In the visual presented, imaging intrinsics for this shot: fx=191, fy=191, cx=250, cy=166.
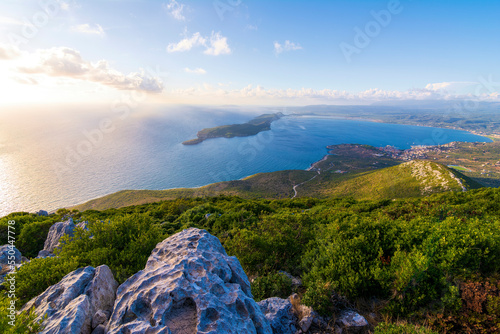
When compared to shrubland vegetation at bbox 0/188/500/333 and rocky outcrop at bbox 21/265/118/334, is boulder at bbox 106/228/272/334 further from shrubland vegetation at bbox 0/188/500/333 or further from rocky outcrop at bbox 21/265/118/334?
shrubland vegetation at bbox 0/188/500/333

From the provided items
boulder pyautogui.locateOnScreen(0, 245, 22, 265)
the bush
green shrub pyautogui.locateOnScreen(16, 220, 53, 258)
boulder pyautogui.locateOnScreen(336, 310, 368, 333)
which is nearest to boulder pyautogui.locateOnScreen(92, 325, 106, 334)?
the bush

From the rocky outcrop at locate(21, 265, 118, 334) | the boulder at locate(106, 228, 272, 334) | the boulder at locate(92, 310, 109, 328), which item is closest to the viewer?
the boulder at locate(106, 228, 272, 334)

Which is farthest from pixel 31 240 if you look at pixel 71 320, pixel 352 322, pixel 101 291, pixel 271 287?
pixel 352 322

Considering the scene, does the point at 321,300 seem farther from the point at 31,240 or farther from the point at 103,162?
the point at 103,162

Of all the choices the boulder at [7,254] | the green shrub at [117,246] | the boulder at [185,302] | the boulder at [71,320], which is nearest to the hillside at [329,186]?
the boulder at [7,254]

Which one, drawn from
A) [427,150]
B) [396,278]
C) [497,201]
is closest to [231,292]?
[396,278]
